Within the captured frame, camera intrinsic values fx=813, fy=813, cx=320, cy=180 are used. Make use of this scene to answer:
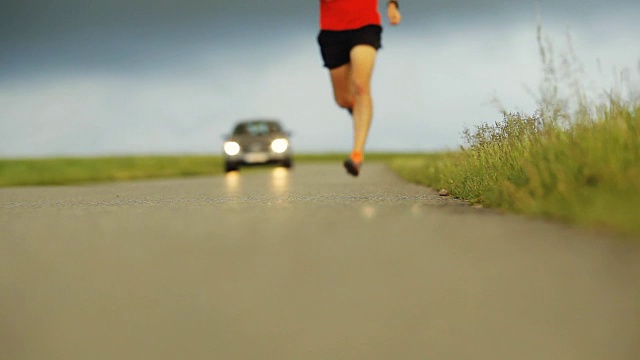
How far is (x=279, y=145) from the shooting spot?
24047 mm

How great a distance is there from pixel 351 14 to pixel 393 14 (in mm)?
428

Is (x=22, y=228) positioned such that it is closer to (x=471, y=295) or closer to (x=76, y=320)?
(x=76, y=320)

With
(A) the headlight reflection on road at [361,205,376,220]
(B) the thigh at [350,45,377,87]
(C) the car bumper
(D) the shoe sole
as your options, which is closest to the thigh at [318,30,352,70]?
Answer: (B) the thigh at [350,45,377,87]

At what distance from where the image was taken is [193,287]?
12.0ft

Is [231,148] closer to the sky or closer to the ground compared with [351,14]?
closer to the ground

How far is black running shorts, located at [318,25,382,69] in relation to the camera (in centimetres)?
826

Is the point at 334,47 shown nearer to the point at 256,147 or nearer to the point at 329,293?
the point at 329,293

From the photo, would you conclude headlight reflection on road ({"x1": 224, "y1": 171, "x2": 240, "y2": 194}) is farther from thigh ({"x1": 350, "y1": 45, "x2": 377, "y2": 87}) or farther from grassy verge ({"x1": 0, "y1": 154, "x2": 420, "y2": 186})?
grassy verge ({"x1": 0, "y1": 154, "x2": 420, "y2": 186})

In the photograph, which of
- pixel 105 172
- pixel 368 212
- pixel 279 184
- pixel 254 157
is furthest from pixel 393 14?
pixel 105 172

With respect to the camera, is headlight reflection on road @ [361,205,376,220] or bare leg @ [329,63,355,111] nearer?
headlight reflection on road @ [361,205,376,220]

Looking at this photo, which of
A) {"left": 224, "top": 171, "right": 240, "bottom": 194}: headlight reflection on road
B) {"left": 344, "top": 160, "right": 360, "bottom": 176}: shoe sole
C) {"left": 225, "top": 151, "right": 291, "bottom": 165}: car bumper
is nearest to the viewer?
{"left": 344, "top": 160, "right": 360, "bottom": 176}: shoe sole

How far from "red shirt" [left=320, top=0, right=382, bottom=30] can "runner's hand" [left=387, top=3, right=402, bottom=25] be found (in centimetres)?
14

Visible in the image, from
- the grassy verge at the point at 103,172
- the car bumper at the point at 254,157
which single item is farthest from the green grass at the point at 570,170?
the car bumper at the point at 254,157

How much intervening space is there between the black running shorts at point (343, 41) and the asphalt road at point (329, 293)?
331cm
